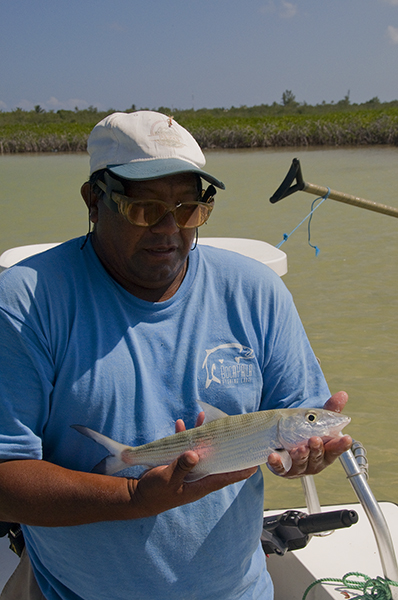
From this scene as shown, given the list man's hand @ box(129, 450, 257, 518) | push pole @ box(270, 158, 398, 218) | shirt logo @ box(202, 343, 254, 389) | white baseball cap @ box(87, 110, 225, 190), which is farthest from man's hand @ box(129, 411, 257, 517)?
push pole @ box(270, 158, 398, 218)

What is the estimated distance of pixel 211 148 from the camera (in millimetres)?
Answer: 43438

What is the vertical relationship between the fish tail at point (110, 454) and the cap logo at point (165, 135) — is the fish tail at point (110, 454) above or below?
below

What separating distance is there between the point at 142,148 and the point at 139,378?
68 centimetres

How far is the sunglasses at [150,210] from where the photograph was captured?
1660mm

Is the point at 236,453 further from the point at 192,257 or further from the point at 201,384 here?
the point at 192,257

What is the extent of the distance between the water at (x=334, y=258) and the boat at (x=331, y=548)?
2.00 metres

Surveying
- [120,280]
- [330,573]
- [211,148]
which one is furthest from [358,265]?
[211,148]

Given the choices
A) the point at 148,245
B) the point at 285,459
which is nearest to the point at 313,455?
the point at 285,459

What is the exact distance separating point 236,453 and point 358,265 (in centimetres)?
978

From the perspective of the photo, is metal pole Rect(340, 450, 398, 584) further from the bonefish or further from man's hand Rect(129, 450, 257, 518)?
man's hand Rect(129, 450, 257, 518)

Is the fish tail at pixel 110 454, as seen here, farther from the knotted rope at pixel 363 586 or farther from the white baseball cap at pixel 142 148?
the knotted rope at pixel 363 586

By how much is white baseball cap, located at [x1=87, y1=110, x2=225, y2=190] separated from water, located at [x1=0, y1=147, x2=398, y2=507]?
146 inches

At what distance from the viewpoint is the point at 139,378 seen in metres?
1.59

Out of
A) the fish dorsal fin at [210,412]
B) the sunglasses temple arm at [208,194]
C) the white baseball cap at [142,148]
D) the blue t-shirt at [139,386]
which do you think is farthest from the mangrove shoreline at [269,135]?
the fish dorsal fin at [210,412]
